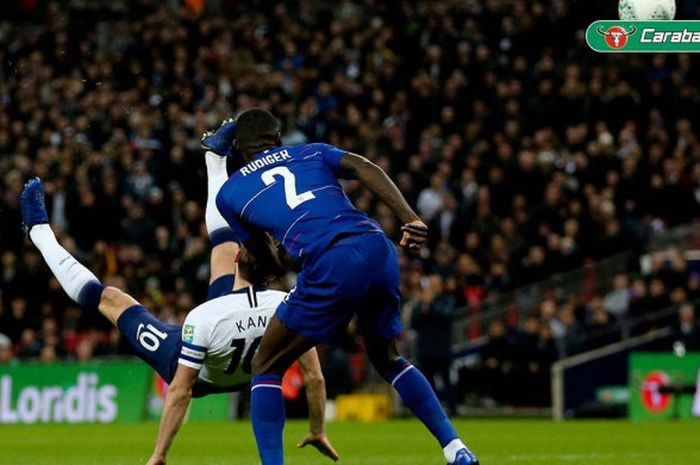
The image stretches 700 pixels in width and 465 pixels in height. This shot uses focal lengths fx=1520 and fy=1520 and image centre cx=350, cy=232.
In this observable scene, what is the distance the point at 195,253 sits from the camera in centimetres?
2211

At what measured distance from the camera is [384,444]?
48.2 ft

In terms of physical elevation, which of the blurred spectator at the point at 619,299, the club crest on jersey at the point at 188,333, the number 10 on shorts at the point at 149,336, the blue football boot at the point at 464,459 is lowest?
the blue football boot at the point at 464,459

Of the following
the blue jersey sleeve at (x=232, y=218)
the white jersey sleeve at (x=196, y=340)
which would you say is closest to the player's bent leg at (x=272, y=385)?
the blue jersey sleeve at (x=232, y=218)

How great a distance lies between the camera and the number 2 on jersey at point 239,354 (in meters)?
10.1

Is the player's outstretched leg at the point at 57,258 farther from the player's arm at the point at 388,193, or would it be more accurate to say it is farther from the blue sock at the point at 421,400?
the player's arm at the point at 388,193

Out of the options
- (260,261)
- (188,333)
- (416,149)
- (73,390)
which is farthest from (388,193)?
(416,149)

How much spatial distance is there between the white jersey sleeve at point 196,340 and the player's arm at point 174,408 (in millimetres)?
57

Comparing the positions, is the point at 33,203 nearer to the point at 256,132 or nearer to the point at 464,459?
the point at 256,132

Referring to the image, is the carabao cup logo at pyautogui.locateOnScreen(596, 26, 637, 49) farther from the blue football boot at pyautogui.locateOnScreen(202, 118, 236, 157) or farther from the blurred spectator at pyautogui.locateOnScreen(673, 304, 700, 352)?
the blurred spectator at pyautogui.locateOnScreen(673, 304, 700, 352)

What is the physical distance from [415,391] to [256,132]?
176cm

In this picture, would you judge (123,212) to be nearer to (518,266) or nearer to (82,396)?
(82,396)

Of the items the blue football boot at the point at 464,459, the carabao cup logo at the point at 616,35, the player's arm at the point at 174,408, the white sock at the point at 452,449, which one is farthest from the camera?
the carabao cup logo at the point at 616,35

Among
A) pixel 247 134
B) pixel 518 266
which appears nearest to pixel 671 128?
pixel 518 266

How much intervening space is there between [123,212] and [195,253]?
1997 millimetres
